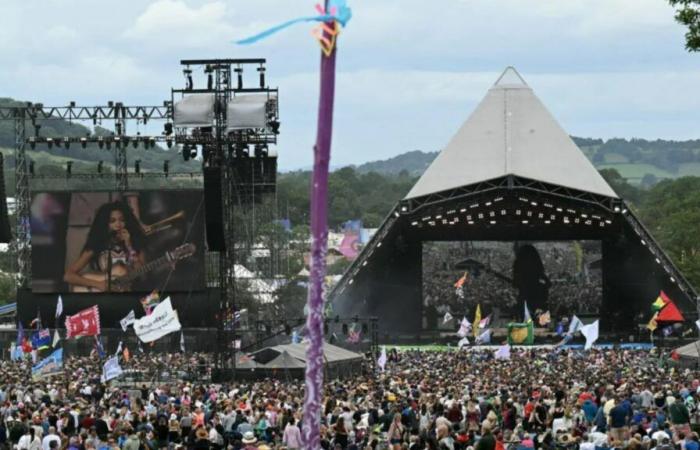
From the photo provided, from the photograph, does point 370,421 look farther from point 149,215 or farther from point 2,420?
point 149,215

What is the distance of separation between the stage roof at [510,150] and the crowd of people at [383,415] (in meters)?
25.7

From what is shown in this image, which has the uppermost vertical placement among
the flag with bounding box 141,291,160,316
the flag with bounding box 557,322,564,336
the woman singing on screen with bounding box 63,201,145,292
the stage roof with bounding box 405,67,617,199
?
the stage roof with bounding box 405,67,617,199

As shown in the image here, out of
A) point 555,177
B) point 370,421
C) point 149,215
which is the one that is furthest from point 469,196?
point 370,421

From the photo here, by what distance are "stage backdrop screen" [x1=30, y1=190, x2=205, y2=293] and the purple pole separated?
45.9m

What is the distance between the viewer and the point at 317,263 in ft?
27.2

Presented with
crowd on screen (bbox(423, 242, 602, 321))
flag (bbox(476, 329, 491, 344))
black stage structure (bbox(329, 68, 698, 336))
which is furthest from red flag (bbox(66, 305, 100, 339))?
crowd on screen (bbox(423, 242, 602, 321))

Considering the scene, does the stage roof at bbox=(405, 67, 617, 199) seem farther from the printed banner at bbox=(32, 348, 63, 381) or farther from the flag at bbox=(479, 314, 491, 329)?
the printed banner at bbox=(32, 348, 63, 381)

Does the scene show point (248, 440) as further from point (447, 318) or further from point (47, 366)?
point (447, 318)

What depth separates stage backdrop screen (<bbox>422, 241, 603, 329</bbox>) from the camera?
5962 centimetres

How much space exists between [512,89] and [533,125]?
264 centimetres

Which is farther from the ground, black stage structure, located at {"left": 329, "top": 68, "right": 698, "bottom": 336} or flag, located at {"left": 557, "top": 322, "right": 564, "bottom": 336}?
black stage structure, located at {"left": 329, "top": 68, "right": 698, "bottom": 336}

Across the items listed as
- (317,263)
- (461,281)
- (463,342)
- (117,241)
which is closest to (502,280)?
(461,281)

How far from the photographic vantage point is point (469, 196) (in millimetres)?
56312

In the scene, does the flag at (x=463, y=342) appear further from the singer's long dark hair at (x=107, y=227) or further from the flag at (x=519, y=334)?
the singer's long dark hair at (x=107, y=227)
